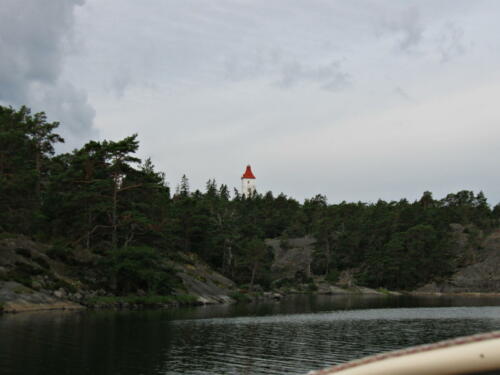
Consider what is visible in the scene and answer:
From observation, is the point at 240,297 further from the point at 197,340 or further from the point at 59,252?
the point at 197,340

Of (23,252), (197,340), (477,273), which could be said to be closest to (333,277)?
(477,273)

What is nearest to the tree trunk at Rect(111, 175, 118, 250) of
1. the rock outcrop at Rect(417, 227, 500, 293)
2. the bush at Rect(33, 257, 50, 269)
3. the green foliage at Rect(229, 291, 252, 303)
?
the bush at Rect(33, 257, 50, 269)

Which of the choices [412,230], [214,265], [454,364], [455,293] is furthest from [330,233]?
[454,364]

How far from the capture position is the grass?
63.1 meters

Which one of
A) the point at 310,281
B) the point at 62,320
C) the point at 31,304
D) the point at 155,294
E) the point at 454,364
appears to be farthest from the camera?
the point at 310,281

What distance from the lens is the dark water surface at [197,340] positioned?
1123 inches

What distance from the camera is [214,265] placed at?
114m

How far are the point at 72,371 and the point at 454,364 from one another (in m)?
25.9

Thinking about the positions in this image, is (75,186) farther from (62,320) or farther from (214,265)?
(214,265)

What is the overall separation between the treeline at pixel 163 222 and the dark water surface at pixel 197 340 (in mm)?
16023

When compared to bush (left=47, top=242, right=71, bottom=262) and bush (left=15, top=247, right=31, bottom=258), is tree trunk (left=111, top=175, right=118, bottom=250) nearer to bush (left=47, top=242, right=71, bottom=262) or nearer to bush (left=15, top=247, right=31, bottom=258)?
bush (left=47, top=242, right=71, bottom=262)

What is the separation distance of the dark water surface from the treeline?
52.6 feet

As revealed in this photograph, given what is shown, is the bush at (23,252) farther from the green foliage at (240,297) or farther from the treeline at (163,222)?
the green foliage at (240,297)

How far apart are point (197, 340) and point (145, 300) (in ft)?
100
